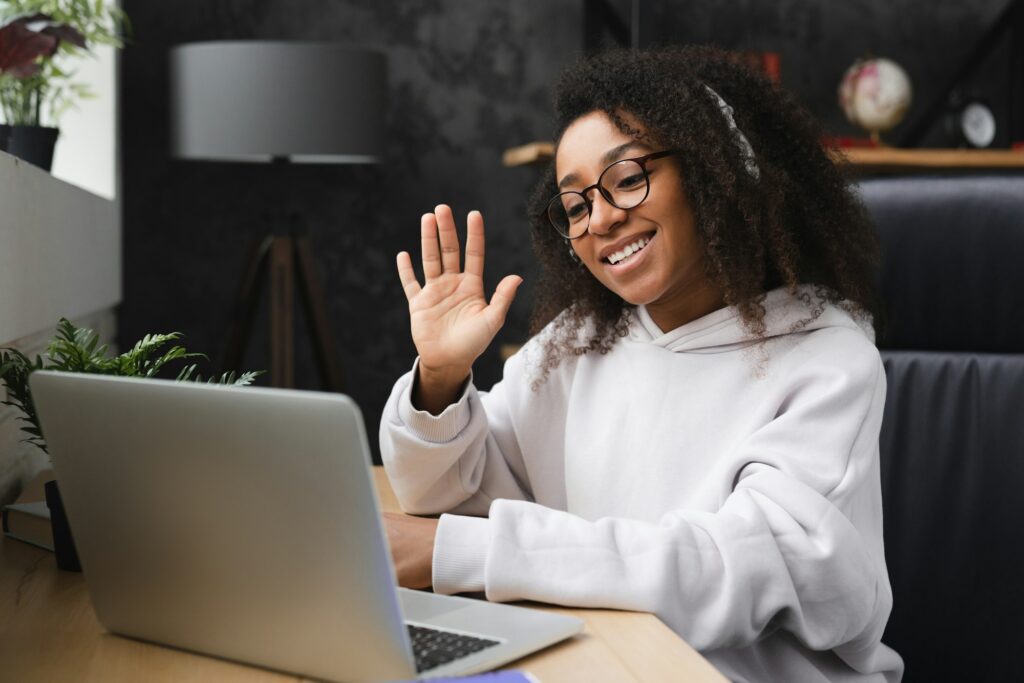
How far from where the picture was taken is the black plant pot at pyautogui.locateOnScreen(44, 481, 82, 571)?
1037 millimetres

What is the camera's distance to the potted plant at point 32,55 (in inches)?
57.5

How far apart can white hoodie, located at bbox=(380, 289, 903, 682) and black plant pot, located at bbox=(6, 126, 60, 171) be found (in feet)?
2.77

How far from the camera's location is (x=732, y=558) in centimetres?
95

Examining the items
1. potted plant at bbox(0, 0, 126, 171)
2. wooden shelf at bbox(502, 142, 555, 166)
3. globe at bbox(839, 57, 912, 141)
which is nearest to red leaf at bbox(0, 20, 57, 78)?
potted plant at bbox(0, 0, 126, 171)

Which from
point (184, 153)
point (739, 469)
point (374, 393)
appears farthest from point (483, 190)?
point (739, 469)

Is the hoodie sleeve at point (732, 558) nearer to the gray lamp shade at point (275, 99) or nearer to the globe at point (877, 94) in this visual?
the gray lamp shade at point (275, 99)

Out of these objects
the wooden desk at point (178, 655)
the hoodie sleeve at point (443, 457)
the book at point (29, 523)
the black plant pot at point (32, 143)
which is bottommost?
the wooden desk at point (178, 655)

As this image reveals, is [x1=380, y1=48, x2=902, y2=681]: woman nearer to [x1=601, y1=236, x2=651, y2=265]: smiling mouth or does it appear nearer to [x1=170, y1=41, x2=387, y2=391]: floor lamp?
[x1=601, y1=236, x2=651, y2=265]: smiling mouth

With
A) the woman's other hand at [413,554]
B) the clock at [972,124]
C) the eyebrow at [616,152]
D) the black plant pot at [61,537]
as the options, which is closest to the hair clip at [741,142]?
the eyebrow at [616,152]

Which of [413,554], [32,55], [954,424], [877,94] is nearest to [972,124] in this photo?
[877,94]

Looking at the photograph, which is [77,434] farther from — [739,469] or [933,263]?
[933,263]

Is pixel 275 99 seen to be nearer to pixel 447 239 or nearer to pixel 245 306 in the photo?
pixel 245 306

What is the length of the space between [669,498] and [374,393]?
2.64 metres

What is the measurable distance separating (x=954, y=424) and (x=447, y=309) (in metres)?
0.61
